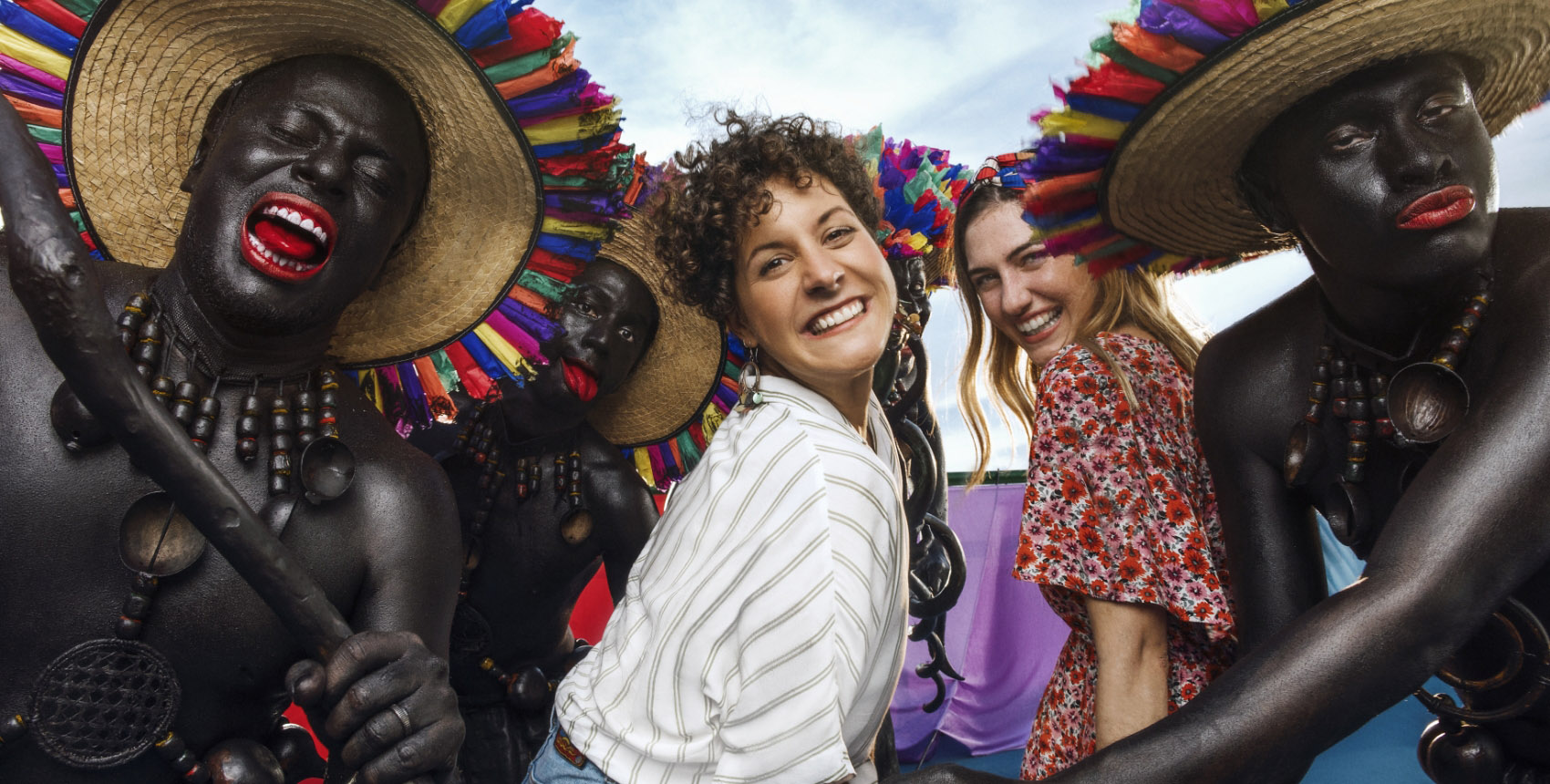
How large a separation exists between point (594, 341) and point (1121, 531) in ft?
6.24

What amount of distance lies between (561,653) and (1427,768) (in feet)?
9.02

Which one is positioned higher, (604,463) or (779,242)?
(779,242)

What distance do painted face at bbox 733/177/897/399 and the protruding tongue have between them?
2.94 ft

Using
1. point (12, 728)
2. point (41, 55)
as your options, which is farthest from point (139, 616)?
point (41, 55)

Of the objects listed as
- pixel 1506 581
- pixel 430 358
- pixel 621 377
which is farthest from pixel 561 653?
pixel 1506 581

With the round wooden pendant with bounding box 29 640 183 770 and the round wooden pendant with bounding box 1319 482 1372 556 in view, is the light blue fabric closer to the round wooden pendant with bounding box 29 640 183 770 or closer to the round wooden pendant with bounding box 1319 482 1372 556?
the round wooden pendant with bounding box 29 640 183 770

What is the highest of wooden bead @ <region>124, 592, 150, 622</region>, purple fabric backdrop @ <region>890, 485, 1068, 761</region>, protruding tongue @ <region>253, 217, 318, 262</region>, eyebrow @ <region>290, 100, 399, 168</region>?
eyebrow @ <region>290, 100, 399, 168</region>

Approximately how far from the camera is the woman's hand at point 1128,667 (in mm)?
1966

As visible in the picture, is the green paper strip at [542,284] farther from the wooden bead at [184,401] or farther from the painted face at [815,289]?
the wooden bead at [184,401]

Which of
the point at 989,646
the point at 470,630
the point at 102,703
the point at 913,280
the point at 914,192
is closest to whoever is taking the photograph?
the point at 102,703

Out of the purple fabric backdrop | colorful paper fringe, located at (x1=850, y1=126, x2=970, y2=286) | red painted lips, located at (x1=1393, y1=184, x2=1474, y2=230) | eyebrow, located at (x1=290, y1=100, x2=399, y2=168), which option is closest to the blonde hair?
colorful paper fringe, located at (x1=850, y1=126, x2=970, y2=286)

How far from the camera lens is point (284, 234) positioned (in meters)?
1.97

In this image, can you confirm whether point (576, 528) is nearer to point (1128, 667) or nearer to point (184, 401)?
point (184, 401)

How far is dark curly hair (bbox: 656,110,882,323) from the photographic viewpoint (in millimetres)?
2105
